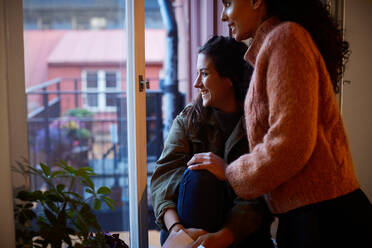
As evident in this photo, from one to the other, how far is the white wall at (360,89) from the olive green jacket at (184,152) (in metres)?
0.80

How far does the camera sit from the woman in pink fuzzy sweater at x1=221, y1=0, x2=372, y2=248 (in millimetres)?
946

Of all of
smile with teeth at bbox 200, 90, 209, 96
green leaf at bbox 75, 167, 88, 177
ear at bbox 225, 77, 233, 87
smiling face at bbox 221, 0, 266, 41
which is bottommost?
green leaf at bbox 75, 167, 88, 177

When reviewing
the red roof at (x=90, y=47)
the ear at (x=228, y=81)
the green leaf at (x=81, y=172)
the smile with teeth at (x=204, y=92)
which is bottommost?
the green leaf at (x=81, y=172)

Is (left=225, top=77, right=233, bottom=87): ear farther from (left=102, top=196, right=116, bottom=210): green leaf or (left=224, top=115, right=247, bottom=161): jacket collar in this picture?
(left=102, top=196, right=116, bottom=210): green leaf

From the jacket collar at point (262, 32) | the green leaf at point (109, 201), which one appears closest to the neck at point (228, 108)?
the jacket collar at point (262, 32)

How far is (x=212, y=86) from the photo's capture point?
1.45 metres

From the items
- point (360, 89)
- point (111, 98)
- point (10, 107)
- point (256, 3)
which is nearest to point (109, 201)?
point (10, 107)

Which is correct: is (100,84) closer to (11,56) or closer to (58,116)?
(58,116)

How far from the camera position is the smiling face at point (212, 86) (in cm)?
145

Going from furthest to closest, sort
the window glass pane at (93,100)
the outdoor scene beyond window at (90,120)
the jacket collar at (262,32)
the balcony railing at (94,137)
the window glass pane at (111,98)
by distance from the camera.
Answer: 1. the window glass pane at (93,100)
2. the window glass pane at (111,98)
3. the balcony railing at (94,137)
4. the outdoor scene beyond window at (90,120)
5. the jacket collar at (262,32)

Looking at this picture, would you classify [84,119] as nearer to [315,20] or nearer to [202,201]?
[202,201]

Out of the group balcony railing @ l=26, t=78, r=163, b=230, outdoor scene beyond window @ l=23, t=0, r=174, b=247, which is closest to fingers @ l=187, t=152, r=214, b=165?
outdoor scene beyond window @ l=23, t=0, r=174, b=247

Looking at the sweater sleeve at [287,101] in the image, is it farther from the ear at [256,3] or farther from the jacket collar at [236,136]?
the jacket collar at [236,136]

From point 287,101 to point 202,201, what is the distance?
485 millimetres
